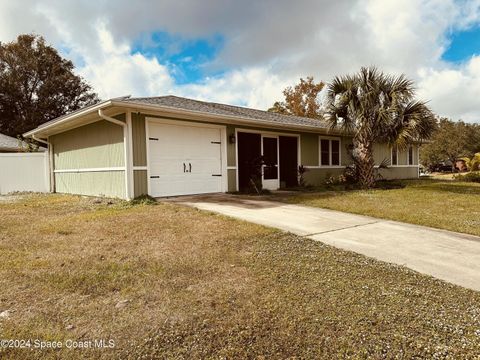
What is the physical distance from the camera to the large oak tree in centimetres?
2534

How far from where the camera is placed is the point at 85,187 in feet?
32.1

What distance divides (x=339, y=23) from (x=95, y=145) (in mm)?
9980

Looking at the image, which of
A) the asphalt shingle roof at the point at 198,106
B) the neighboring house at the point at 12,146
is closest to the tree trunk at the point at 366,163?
the asphalt shingle roof at the point at 198,106

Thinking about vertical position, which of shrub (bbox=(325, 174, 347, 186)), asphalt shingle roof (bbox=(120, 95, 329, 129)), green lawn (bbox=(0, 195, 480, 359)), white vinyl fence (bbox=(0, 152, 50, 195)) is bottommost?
green lawn (bbox=(0, 195, 480, 359))

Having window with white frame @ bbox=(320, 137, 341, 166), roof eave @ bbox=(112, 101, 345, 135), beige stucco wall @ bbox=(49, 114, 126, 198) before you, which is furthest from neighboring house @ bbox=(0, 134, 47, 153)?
window with white frame @ bbox=(320, 137, 341, 166)

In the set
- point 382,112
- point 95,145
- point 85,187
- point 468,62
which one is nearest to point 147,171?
point 95,145

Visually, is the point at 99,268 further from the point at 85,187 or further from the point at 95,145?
the point at 85,187

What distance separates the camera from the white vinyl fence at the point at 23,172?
38.0 ft

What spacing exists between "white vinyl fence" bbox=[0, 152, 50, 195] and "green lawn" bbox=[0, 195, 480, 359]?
9377mm

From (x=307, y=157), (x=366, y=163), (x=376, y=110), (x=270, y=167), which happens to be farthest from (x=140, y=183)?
(x=376, y=110)

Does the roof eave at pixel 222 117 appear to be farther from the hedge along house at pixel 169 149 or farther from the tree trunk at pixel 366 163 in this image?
the tree trunk at pixel 366 163

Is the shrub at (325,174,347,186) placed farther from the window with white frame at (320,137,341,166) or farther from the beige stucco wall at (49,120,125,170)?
the beige stucco wall at (49,120,125,170)

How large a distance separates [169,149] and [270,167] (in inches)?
159

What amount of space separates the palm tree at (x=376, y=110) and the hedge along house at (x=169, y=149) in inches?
61.0
